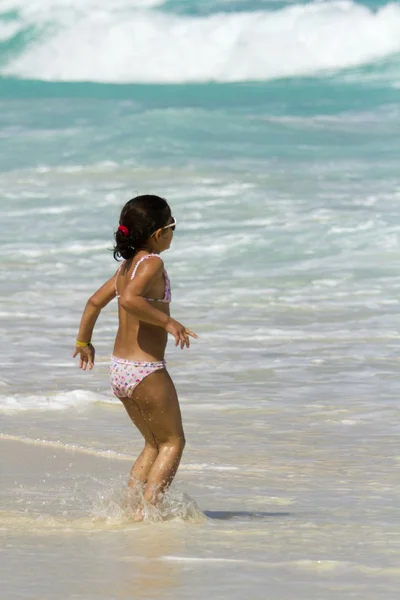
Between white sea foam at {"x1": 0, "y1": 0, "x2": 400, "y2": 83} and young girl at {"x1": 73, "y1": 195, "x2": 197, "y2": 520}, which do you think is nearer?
young girl at {"x1": 73, "y1": 195, "x2": 197, "y2": 520}

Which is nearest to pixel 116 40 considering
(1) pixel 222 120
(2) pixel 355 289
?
(1) pixel 222 120

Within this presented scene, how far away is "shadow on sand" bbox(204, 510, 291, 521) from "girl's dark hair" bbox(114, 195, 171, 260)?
1.02 metres

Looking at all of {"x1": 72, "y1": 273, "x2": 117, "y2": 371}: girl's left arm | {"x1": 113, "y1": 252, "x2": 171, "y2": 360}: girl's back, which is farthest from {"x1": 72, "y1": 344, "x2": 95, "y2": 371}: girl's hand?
{"x1": 113, "y1": 252, "x2": 171, "y2": 360}: girl's back

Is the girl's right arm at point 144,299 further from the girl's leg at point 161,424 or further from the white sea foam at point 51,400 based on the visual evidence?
the white sea foam at point 51,400

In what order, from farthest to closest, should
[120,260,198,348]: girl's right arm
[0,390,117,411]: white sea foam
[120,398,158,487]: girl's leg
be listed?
1. [0,390,117,411]: white sea foam
2. [120,398,158,487]: girl's leg
3. [120,260,198,348]: girl's right arm

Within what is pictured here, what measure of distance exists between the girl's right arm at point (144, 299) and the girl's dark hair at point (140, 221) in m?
0.10

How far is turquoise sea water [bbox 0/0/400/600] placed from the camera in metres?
4.29

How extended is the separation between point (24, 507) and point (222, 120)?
25.9m

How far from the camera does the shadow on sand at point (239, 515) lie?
4363mm

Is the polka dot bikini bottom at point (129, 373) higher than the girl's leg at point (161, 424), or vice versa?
the polka dot bikini bottom at point (129, 373)

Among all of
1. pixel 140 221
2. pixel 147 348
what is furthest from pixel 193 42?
pixel 147 348

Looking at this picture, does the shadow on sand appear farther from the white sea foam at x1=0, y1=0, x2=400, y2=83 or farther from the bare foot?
the white sea foam at x1=0, y1=0, x2=400, y2=83

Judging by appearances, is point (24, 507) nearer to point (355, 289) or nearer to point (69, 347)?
point (69, 347)

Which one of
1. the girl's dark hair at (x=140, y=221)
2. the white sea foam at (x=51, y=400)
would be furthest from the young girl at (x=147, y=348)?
the white sea foam at (x=51, y=400)
